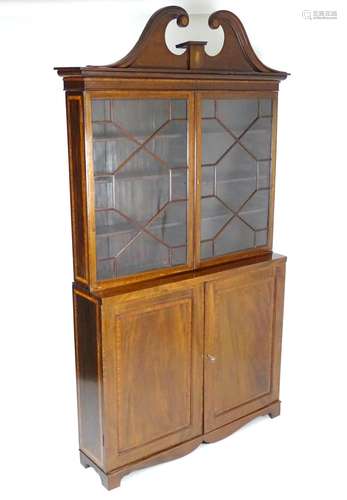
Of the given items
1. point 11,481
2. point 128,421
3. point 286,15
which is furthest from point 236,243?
point 11,481

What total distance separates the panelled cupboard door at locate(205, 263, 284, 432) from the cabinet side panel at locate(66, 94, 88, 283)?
1.80ft

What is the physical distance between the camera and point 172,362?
243 centimetres

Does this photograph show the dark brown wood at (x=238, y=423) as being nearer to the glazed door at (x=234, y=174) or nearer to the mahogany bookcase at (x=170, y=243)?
the mahogany bookcase at (x=170, y=243)

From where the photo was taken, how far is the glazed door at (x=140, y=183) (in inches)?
84.7

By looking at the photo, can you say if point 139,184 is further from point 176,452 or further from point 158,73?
point 176,452

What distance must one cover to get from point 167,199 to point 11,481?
50.9 inches

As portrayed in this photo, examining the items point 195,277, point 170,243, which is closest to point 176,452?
point 195,277

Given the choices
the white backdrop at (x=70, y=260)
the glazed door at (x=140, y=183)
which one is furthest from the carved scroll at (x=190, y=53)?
the white backdrop at (x=70, y=260)

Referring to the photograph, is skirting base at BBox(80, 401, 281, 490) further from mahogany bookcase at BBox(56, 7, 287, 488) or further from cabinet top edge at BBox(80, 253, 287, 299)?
cabinet top edge at BBox(80, 253, 287, 299)

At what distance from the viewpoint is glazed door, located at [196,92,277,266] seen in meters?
2.45

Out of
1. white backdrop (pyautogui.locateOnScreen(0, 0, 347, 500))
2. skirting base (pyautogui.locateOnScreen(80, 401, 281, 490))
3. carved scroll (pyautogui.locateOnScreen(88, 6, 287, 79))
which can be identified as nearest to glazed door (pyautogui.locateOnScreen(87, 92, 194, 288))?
carved scroll (pyautogui.locateOnScreen(88, 6, 287, 79))

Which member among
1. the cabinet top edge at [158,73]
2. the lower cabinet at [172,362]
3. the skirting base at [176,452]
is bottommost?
the skirting base at [176,452]

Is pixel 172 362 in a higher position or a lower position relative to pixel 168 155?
lower

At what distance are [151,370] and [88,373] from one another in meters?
0.24
